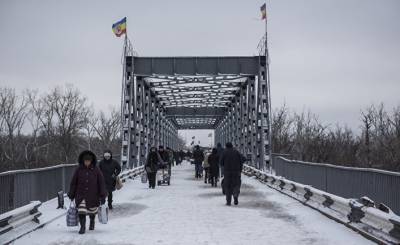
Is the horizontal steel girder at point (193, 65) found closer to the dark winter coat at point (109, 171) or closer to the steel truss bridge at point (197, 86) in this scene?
the steel truss bridge at point (197, 86)

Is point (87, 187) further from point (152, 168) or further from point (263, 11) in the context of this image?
point (263, 11)

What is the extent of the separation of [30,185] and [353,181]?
7.09 m

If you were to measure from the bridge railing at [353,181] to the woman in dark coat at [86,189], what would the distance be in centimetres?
504

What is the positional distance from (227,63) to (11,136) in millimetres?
38916

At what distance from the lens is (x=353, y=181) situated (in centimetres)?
1186

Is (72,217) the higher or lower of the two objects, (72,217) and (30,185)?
the lower

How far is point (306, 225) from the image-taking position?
33.8 feet

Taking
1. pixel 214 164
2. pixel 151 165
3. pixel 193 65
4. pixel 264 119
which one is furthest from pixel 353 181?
pixel 193 65

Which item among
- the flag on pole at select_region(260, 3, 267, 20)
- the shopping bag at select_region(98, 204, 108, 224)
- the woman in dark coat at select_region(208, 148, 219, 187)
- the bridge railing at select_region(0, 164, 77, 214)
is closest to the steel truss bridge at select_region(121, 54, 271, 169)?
the flag on pole at select_region(260, 3, 267, 20)

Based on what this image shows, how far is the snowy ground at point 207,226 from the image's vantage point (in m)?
8.62

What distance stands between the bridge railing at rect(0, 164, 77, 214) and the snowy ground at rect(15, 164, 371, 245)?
958 mm

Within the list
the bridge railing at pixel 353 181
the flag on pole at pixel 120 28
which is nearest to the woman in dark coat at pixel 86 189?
the bridge railing at pixel 353 181

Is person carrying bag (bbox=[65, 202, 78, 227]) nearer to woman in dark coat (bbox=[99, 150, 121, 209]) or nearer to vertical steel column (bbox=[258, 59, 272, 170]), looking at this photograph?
woman in dark coat (bbox=[99, 150, 121, 209])

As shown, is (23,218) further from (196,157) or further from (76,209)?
(196,157)
